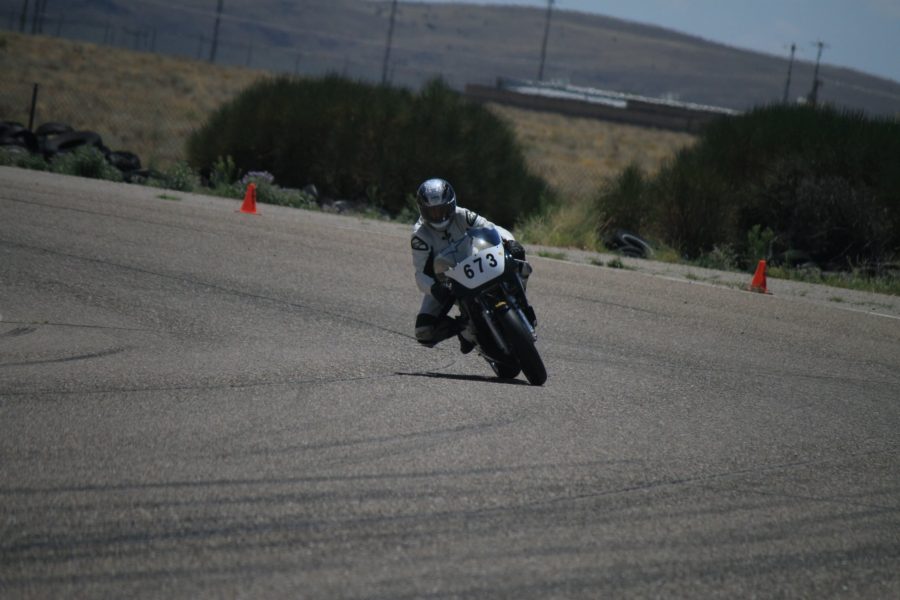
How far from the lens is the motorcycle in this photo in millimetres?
8828

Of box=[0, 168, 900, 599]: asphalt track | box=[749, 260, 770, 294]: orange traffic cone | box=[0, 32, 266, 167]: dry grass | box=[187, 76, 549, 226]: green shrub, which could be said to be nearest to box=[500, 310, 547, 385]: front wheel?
box=[0, 168, 900, 599]: asphalt track

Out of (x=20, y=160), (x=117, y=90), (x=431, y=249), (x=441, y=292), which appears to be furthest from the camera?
(x=117, y=90)

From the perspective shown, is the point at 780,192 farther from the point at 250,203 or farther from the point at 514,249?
the point at 514,249

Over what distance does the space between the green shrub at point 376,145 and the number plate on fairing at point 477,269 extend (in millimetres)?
17775

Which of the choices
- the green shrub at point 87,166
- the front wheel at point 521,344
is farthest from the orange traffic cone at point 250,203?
the front wheel at point 521,344

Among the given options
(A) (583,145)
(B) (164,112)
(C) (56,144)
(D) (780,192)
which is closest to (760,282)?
(D) (780,192)

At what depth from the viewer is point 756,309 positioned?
49.8ft

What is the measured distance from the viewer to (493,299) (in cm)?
900

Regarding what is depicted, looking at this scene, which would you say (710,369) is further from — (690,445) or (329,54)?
(329,54)

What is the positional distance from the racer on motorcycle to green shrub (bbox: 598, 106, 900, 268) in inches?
515

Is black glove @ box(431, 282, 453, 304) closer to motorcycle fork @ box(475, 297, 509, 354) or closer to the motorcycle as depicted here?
the motorcycle

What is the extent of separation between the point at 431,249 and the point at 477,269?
0.80 metres

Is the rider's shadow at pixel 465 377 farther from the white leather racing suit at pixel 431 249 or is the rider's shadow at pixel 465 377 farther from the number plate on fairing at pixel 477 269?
the number plate on fairing at pixel 477 269

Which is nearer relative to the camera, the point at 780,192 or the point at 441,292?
the point at 441,292
